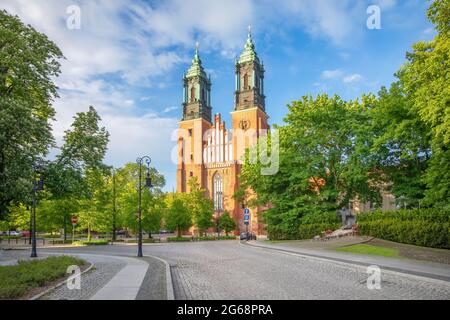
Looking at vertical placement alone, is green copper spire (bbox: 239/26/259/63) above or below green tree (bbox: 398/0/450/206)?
above

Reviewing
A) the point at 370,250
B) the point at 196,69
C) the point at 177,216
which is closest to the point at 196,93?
the point at 196,69

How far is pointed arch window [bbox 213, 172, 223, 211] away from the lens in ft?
238

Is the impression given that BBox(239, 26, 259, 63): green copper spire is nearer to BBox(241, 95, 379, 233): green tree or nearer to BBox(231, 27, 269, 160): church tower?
BBox(231, 27, 269, 160): church tower

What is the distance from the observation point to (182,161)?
249ft

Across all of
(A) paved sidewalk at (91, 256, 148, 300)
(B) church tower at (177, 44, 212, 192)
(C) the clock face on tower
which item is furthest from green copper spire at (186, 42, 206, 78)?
(A) paved sidewalk at (91, 256, 148, 300)

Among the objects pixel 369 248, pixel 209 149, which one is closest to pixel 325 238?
pixel 369 248

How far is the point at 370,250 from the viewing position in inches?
841

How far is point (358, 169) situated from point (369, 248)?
28.3ft

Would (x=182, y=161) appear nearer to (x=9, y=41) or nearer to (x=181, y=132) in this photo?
(x=181, y=132)

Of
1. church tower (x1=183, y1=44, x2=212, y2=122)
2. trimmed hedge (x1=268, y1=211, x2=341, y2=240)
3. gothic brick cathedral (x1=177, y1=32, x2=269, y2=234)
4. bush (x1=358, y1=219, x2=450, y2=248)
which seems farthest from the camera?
church tower (x1=183, y1=44, x2=212, y2=122)

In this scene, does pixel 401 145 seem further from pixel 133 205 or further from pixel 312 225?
pixel 133 205

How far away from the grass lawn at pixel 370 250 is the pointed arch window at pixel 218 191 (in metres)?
49.4

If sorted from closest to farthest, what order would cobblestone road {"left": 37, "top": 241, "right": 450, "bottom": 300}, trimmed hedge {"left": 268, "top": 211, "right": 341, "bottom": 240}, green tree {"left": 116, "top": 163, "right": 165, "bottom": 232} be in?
cobblestone road {"left": 37, "top": 241, "right": 450, "bottom": 300}
trimmed hedge {"left": 268, "top": 211, "right": 341, "bottom": 240}
green tree {"left": 116, "top": 163, "right": 165, "bottom": 232}

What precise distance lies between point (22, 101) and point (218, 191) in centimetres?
5775
